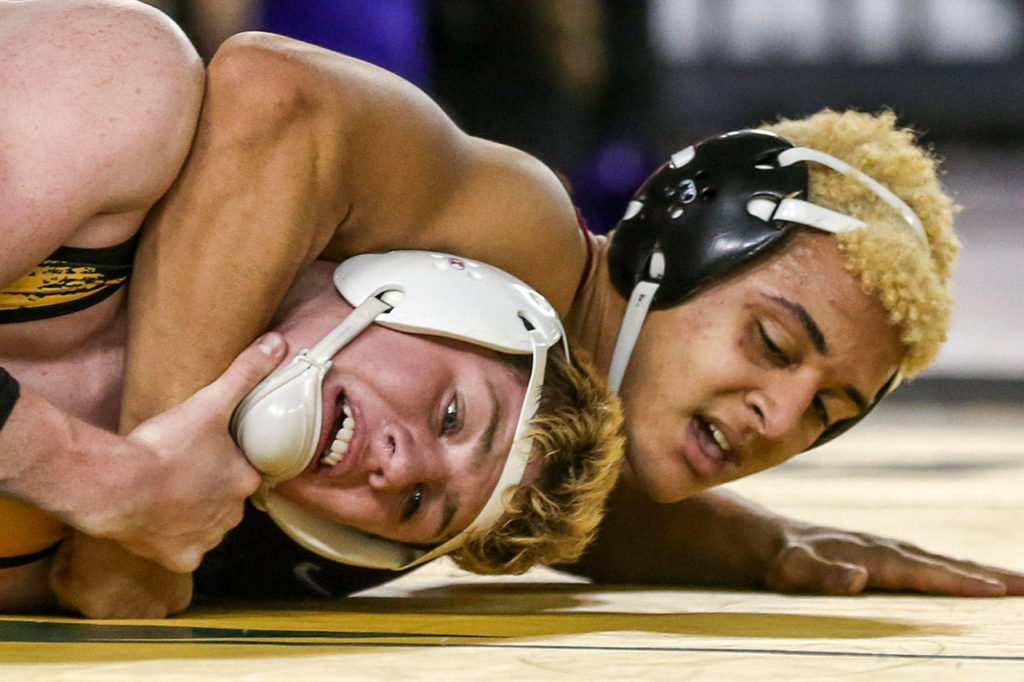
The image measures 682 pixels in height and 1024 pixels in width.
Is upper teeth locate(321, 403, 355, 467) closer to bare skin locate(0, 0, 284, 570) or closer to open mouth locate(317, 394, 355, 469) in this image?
open mouth locate(317, 394, 355, 469)

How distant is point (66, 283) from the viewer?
6.68ft

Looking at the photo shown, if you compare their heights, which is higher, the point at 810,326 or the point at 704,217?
the point at 704,217

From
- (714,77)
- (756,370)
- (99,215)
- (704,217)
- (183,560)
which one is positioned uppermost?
(99,215)

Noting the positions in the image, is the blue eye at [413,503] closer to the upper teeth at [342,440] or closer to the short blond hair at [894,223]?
the upper teeth at [342,440]

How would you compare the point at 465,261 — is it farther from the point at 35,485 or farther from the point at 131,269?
the point at 35,485

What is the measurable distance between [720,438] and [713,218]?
17.8 inches

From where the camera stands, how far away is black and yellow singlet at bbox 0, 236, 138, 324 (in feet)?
6.56

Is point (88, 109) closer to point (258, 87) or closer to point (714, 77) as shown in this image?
point (258, 87)

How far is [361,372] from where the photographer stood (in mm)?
2094

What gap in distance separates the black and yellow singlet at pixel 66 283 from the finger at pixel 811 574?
146cm

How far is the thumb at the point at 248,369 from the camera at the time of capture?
204 centimetres

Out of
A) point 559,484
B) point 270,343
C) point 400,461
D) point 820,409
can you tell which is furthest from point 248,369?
point 820,409

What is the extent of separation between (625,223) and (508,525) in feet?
2.93

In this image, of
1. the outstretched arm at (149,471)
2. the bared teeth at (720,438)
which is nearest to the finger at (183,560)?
the outstretched arm at (149,471)
